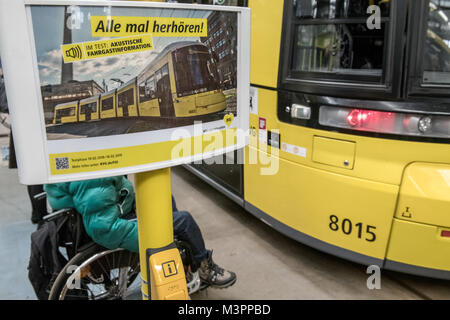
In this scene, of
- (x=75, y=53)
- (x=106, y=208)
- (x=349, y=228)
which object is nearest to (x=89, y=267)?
(x=106, y=208)

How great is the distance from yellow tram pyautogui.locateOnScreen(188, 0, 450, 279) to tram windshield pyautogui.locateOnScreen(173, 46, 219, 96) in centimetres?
123

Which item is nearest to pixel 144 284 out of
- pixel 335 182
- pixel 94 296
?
pixel 94 296

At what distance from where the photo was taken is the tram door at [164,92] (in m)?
1.35

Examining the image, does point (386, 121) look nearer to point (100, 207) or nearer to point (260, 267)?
point (260, 267)

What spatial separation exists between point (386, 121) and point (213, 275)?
1.42m

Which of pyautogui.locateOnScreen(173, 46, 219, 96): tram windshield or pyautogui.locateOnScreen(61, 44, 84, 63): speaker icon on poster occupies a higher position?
pyautogui.locateOnScreen(61, 44, 84, 63): speaker icon on poster

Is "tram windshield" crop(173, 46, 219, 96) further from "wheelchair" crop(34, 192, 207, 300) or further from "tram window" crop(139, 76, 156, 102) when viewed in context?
"wheelchair" crop(34, 192, 207, 300)

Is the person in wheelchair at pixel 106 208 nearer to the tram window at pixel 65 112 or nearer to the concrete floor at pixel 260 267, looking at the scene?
the concrete floor at pixel 260 267

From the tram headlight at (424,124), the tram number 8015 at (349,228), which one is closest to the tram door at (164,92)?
the tram headlight at (424,124)

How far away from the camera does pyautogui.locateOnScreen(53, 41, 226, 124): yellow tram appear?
1.26 meters

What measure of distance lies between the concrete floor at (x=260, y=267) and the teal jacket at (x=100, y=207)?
580 millimetres

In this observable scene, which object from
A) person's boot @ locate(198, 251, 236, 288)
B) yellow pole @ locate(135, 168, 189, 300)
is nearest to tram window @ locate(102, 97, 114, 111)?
yellow pole @ locate(135, 168, 189, 300)

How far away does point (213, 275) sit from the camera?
2576mm

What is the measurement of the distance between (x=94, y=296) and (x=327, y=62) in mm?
2009
